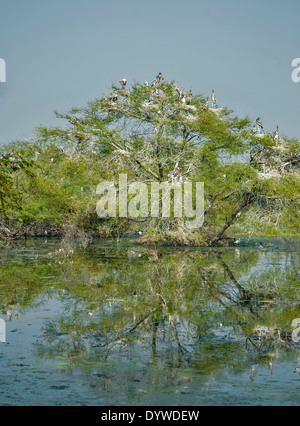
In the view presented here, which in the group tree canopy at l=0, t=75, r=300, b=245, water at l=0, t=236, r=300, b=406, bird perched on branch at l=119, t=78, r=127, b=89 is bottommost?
water at l=0, t=236, r=300, b=406

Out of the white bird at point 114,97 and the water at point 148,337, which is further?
the white bird at point 114,97

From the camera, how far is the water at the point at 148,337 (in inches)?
222

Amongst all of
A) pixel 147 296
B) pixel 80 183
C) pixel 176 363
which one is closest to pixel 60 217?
pixel 80 183

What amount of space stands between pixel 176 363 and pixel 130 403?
1.52 metres

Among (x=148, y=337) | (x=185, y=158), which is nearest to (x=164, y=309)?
(x=148, y=337)

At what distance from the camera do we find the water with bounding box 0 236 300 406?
5.64 metres

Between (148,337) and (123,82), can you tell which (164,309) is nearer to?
(148,337)

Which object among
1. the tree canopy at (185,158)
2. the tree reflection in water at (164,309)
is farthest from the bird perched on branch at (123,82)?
the tree reflection in water at (164,309)

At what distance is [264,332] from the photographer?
844cm

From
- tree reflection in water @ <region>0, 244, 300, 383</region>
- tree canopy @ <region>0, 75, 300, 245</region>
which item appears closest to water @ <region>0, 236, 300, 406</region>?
tree reflection in water @ <region>0, 244, 300, 383</region>

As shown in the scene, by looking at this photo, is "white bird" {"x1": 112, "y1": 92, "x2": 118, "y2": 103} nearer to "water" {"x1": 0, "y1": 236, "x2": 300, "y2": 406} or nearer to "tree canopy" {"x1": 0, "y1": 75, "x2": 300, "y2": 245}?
"tree canopy" {"x1": 0, "y1": 75, "x2": 300, "y2": 245}

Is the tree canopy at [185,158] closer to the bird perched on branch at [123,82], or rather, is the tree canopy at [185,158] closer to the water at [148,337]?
the bird perched on branch at [123,82]
